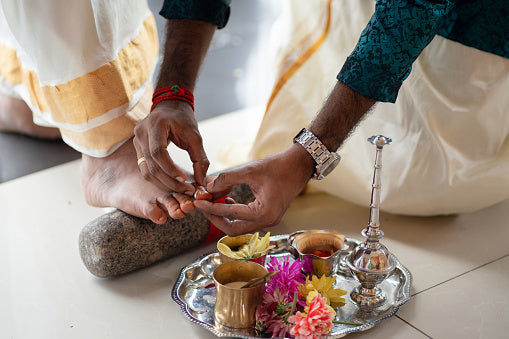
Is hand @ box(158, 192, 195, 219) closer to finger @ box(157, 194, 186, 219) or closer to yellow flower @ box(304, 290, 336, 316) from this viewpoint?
finger @ box(157, 194, 186, 219)

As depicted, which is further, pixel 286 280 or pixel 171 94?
pixel 171 94

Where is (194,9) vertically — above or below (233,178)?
above

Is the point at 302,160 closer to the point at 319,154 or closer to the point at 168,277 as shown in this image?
A: the point at 319,154

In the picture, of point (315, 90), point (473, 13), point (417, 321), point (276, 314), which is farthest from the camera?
point (315, 90)

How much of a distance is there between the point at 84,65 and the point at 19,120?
35.6 inches

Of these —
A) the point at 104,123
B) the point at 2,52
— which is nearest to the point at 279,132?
the point at 104,123

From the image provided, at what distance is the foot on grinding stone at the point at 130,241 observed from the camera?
1217mm

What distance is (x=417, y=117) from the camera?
4.46 ft

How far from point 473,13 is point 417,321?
68 centimetres

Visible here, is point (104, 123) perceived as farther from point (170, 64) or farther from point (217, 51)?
point (217, 51)

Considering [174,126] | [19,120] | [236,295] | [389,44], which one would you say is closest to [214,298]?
[236,295]

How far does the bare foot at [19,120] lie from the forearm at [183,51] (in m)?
0.87

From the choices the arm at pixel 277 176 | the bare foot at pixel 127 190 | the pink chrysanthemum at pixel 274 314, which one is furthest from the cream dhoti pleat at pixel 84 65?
the pink chrysanthemum at pixel 274 314

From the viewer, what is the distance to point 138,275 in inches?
49.9
